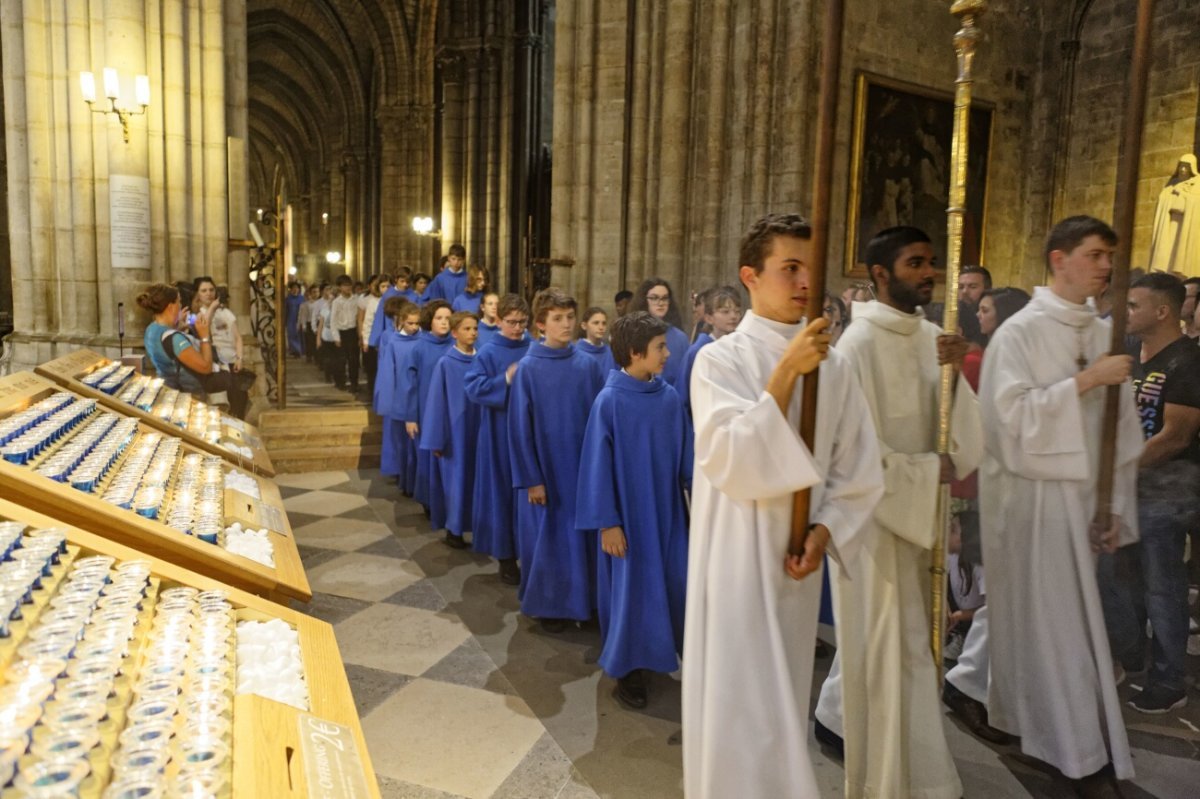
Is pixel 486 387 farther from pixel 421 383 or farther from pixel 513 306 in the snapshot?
pixel 421 383

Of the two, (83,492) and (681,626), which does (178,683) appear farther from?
(681,626)

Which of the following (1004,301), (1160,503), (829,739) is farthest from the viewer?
(1004,301)

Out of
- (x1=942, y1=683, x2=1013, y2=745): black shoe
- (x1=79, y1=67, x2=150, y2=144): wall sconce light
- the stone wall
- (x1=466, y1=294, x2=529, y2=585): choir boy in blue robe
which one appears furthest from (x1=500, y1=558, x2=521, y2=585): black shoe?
the stone wall

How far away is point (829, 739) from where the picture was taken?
3170 mm

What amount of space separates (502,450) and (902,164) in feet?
21.3

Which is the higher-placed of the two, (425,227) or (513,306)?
(425,227)

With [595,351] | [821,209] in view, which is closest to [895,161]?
[595,351]

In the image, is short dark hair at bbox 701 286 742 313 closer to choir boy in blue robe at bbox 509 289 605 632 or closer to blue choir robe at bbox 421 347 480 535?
choir boy in blue robe at bbox 509 289 605 632

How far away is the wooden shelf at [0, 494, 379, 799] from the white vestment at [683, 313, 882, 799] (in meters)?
1.01

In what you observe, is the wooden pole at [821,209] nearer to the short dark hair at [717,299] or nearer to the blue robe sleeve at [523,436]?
the blue robe sleeve at [523,436]

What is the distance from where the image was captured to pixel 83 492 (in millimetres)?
2045

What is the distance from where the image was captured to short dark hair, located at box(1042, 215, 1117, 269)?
2.77 meters

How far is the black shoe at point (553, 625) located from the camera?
4328mm

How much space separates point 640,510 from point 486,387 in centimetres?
187
